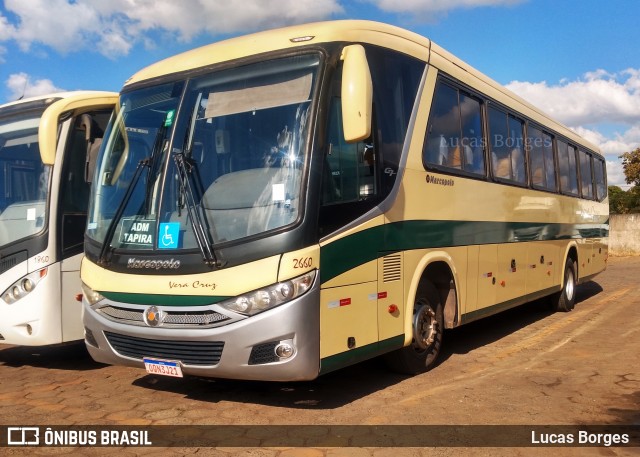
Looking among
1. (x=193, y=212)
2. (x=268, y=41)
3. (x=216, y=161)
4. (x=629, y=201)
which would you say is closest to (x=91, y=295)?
(x=193, y=212)

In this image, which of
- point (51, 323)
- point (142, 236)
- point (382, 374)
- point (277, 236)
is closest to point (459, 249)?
point (382, 374)

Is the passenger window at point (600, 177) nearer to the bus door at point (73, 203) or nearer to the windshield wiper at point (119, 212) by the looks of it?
the bus door at point (73, 203)

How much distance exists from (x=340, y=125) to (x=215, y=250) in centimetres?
151

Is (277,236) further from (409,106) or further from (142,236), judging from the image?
(409,106)

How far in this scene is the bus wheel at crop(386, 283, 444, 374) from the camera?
6.59 meters

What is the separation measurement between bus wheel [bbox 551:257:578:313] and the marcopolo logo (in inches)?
346

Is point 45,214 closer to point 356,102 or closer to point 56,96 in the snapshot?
point 56,96

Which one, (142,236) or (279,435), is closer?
(279,435)

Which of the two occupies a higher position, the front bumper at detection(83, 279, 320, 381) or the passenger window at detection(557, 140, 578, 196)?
the passenger window at detection(557, 140, 578, 196)

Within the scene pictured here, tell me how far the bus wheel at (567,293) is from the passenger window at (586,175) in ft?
6.45

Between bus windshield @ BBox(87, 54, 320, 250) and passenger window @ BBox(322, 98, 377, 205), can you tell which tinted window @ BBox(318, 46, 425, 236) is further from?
bus windshield @ BBox(87, 54, 320, 250)

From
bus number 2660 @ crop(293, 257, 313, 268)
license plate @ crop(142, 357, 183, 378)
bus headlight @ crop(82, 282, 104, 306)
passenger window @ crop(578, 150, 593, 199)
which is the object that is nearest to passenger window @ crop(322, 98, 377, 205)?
bus number 2660 @ crop(293, 257, 313, 268)

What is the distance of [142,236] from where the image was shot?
5609mm

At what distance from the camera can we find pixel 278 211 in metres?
5.09
